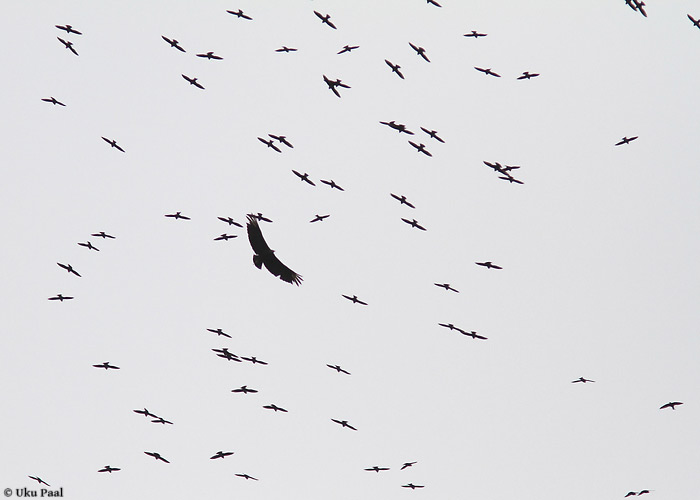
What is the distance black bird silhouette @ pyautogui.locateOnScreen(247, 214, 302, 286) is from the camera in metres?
55.6

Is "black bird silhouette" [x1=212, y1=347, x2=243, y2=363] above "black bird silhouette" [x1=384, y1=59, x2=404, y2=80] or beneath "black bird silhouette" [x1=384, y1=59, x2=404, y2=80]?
beneath

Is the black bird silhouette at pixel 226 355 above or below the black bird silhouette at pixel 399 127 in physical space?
below

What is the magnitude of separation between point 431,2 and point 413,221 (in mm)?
16270

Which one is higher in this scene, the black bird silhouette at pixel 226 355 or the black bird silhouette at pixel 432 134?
the black bird silhouette at pixel 432 134

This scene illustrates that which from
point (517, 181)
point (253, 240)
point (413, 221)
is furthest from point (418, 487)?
point (253, 240)

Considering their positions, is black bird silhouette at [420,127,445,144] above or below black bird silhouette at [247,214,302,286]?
above

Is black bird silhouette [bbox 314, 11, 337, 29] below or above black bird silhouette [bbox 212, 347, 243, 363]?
above

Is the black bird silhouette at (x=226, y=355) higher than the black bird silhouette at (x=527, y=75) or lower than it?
lower

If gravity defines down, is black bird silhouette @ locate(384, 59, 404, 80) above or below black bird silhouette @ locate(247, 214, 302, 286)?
above

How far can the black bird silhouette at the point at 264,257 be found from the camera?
5562 cm

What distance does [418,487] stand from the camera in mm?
82938

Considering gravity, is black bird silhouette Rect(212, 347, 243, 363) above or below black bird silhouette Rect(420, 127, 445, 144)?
below

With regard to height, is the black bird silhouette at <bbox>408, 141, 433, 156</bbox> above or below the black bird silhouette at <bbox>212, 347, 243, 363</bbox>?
above

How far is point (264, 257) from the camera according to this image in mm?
57219
